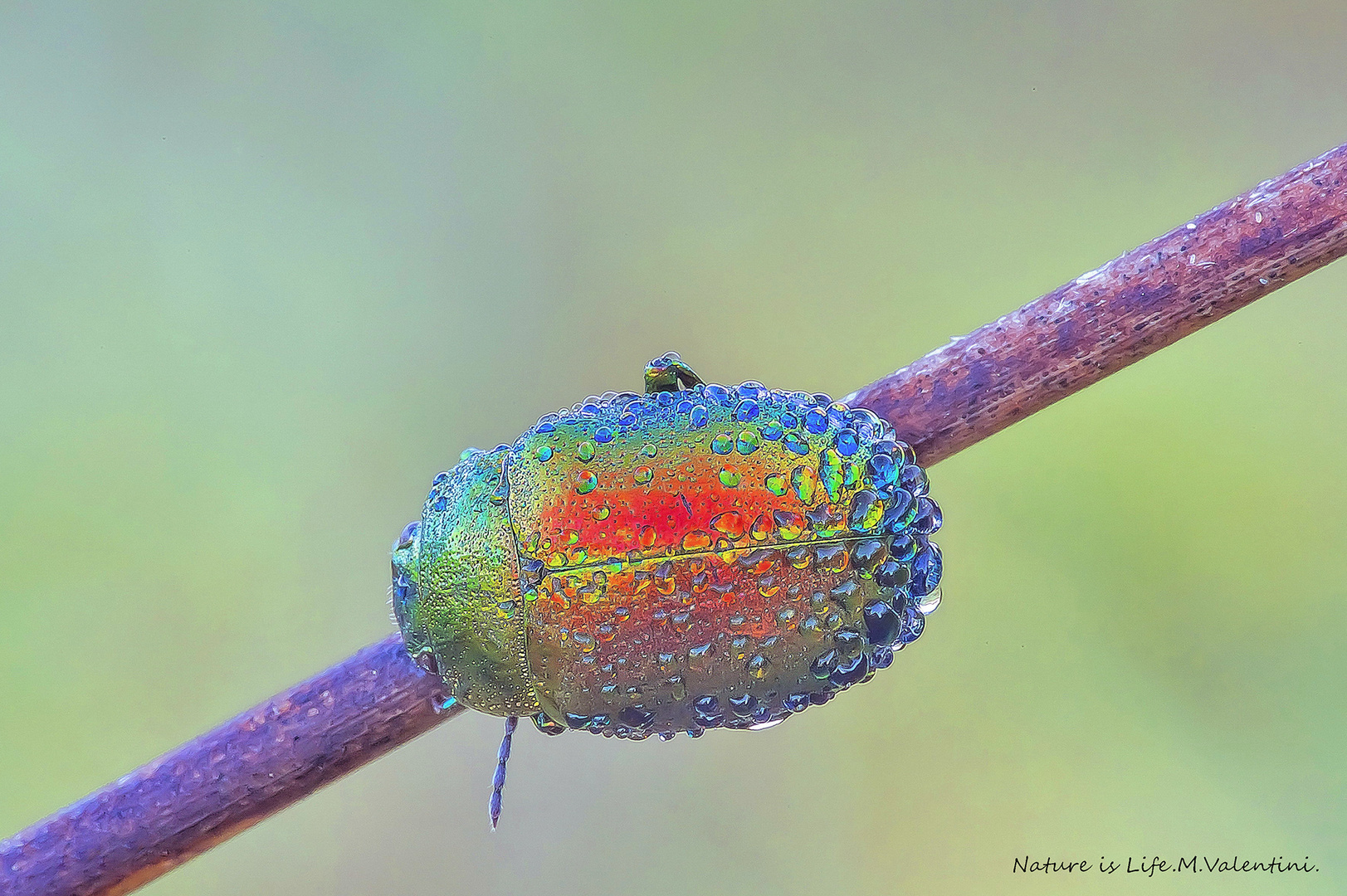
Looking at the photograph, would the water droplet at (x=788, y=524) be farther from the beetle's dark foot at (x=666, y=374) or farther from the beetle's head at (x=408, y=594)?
the beetle's head at (x=408, y=594)

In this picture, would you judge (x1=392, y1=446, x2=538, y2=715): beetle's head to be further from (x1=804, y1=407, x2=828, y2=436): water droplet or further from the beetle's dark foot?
(x1=804, y1=407, x2=828, y2=436): water droplet

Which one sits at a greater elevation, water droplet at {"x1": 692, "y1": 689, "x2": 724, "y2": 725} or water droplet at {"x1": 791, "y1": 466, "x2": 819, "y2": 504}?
water droplet at {"x1": 791, "y1": 466, "x2": 819, "y2": 504}

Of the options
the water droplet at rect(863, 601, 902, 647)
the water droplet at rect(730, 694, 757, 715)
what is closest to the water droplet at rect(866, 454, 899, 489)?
the water droplet at rect(863, 601, 902, 647)

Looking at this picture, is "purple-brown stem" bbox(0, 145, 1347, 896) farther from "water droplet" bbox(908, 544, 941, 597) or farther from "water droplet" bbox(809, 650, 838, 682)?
"water droplet" bbox(809, 650, 838, 682)

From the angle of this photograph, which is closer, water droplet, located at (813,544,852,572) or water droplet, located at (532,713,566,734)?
water droplet, located at (813,544,852,572)

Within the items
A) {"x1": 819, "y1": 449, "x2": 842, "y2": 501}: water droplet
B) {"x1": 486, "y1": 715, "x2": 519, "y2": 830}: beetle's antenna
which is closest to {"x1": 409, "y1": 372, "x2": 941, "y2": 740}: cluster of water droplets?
{"x1": 819, "y1": 449, "x2": 842, "y2": 501}: water droplet

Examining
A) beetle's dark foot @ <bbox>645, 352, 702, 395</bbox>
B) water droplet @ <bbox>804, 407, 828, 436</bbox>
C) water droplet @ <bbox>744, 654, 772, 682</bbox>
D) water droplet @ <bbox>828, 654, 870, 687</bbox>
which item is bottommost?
water droplet @ <bbox>828, 654, 870, 687</bbox>
